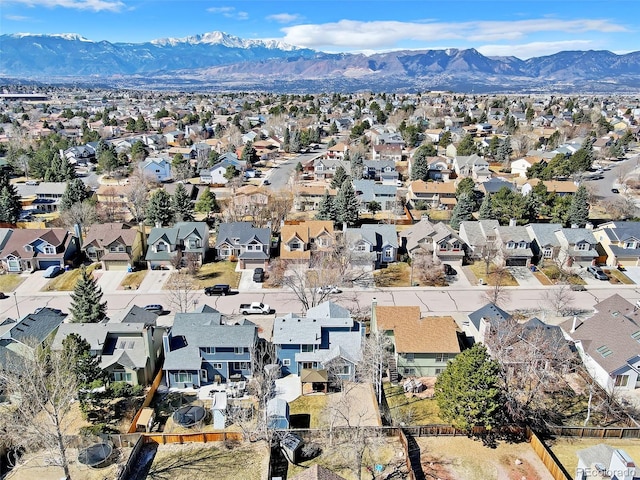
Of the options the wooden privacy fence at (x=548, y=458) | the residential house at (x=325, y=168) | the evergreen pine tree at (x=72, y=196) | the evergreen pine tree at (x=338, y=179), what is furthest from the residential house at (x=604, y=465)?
the residential house at (x=325, y=168)

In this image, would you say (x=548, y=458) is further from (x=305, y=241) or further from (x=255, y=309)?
(x=305, y=241)

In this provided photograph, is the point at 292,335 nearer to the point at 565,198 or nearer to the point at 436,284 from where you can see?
the point at 436,284

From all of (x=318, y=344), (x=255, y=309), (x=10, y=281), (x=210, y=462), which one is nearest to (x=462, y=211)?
(x=255, y=309)

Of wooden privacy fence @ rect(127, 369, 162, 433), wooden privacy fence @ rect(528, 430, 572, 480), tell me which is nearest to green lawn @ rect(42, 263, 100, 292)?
wooden privacy fence @ rect(127, 369, 162, 433)

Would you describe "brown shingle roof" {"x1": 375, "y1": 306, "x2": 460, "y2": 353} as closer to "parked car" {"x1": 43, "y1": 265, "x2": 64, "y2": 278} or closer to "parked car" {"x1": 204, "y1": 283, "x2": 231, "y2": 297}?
"parked car" {"x1": 204, "y1": 283, "x2": 231, "y2": 297}

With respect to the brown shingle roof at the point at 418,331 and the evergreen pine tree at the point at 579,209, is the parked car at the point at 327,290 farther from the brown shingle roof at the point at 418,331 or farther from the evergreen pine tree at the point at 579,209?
the evergreen pine tree at the point at 579,209

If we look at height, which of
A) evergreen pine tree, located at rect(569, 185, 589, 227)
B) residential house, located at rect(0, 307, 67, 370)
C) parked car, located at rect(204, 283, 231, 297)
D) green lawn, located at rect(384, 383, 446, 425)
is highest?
evergreen pine tree, located at rect(569, 185, 589, 227)
